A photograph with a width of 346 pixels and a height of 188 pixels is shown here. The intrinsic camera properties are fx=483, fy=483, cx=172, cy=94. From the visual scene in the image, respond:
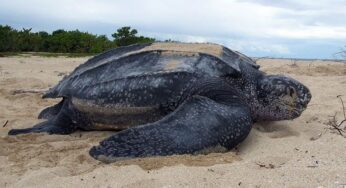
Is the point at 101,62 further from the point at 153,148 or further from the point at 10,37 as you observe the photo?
the point at 10,37

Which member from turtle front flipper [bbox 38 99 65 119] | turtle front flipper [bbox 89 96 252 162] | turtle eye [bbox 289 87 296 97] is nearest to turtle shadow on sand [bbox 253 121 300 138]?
turtle eye [bbox 289 87 296 97]

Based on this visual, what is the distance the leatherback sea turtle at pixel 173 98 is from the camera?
242 cm

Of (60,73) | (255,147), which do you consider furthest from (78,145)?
(60,73)

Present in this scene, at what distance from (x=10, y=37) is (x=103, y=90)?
29.3ft

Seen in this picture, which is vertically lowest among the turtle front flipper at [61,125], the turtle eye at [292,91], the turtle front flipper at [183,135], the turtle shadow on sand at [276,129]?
the turtle front flipper at [61,125]

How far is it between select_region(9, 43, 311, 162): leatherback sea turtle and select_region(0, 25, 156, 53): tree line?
323 inches

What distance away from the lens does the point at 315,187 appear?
1.75 m

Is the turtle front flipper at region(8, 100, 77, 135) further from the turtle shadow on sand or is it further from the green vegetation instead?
the green vegetation

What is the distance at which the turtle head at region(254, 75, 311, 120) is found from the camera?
305 cm

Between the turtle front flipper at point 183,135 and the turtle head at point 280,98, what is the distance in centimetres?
50

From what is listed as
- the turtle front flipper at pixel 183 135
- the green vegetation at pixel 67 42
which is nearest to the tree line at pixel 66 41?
the green vegetation at pixel 67 42

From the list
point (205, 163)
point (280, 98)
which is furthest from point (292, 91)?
point (205, 163)

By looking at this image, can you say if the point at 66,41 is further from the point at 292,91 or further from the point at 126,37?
the point at 292,91

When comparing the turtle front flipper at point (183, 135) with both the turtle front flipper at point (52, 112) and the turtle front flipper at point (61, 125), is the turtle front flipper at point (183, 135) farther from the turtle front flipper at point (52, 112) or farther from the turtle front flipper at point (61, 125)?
the turtle front flipper at point (52, 112)
